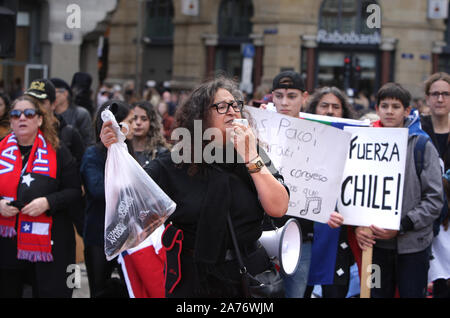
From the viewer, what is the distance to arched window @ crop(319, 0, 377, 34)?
1080 inches

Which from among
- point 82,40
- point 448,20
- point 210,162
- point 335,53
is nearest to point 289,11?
point 335,53

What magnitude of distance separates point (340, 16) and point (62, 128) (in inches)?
906

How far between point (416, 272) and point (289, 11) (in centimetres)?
2330

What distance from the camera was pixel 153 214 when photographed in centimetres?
326

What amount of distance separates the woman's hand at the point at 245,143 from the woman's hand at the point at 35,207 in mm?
2240

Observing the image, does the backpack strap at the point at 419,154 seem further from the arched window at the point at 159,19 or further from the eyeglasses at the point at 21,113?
the arched window at the point at 159,19

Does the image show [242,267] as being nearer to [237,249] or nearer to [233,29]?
[237,249]

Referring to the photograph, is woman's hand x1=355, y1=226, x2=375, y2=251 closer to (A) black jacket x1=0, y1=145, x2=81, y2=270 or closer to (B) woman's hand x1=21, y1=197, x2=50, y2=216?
(A) black jacket x1=0, y1=145, x2=81, y2=270

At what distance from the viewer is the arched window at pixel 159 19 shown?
30.6 m

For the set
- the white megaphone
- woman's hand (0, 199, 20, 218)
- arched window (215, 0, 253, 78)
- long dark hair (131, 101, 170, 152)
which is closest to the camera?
the white megaphone

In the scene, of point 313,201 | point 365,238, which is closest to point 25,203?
point 313,201

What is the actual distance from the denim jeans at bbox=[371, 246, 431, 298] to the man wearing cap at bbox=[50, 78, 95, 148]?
3.43 m

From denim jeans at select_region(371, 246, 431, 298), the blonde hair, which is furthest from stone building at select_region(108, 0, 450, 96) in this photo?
the blonde hair

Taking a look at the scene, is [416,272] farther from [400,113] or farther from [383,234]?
[400,113]
